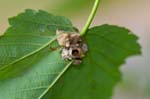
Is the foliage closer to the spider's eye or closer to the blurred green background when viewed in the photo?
the spider's eye

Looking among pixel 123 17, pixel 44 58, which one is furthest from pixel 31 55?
pixel 123 17

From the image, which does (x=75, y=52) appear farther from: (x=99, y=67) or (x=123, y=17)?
(x=123, y=17)

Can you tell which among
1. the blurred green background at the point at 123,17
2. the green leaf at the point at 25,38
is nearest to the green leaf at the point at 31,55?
the green leaf at the point at 25,38

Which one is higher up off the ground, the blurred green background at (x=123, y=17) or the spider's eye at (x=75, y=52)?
the blurred green background at (x=123, y=17)

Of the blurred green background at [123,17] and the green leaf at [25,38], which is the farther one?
the blurred green background at [123,17]

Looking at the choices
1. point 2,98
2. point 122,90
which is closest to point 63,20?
point 2,98

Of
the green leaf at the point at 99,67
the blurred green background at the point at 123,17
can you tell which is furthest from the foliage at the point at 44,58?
the blurred green background at the point at 123,17

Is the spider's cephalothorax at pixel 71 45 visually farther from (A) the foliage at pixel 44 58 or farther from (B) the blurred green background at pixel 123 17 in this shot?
(B) the blurred green background at pixel 123 17

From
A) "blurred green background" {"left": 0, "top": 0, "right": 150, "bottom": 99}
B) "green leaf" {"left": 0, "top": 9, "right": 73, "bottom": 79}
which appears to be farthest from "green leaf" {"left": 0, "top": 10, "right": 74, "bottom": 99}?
"blurred green background" {"left": 0, "top": 0, "right": 150, "bottom": 99}
